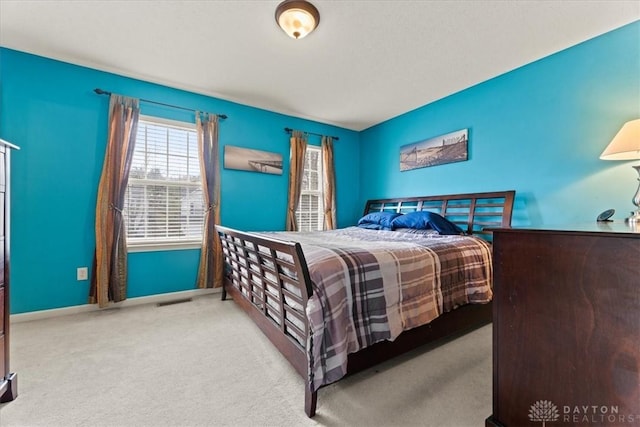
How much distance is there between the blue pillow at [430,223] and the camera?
2.61m

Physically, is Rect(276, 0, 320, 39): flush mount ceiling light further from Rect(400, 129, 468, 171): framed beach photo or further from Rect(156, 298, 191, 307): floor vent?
Rect(156, 298, 191, 307): floor vent

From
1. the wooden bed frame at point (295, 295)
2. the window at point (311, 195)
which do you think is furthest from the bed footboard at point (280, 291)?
the window at point (311, 195)

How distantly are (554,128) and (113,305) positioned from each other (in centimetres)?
463

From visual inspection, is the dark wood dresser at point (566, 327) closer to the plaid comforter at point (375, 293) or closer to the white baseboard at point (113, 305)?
the plaid comforter at point (375, 293)

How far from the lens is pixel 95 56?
2.43 meters

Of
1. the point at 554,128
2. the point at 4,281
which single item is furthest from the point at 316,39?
the point at 4,281

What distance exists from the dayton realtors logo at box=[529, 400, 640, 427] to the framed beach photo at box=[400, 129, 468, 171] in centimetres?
260

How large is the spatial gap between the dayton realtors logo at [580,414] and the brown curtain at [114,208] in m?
3.34

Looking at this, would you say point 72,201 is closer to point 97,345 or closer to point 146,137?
point 146,137

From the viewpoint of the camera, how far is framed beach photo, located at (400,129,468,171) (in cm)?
303

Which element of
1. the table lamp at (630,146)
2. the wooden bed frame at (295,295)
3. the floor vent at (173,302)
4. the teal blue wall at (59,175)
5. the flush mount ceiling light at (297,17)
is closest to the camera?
the wooden bed frame at (295,295)

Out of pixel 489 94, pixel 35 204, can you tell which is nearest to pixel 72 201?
pixel 35 204

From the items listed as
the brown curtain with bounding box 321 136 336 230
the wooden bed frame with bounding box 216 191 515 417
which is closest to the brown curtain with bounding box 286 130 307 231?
the brown curtain with bounding box 321 136 336 230

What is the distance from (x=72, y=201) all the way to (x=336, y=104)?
3.15 m
